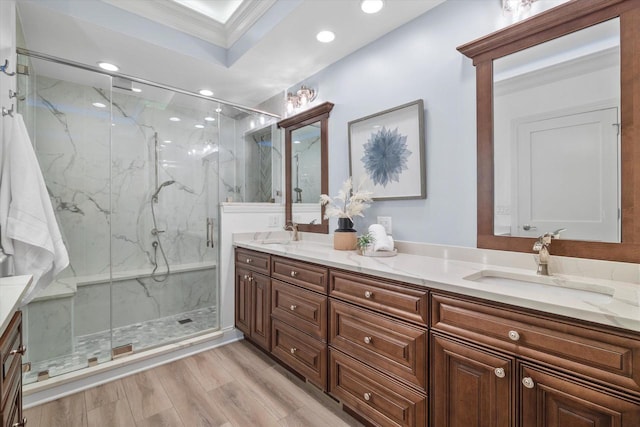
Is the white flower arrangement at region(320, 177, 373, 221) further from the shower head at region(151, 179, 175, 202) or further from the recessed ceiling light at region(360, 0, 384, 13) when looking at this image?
the shower head at region(151, 179, 175, 202)

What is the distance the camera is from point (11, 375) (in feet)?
2.92

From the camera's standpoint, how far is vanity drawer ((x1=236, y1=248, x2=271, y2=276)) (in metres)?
2.26

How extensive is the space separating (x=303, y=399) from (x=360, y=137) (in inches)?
73.3

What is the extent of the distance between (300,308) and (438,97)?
1601 millimetres

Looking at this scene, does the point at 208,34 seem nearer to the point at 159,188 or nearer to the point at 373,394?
the point at 159,188

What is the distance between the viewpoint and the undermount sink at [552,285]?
1129 millimetres

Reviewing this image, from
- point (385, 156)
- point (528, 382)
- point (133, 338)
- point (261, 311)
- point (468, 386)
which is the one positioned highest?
point (385, 156)

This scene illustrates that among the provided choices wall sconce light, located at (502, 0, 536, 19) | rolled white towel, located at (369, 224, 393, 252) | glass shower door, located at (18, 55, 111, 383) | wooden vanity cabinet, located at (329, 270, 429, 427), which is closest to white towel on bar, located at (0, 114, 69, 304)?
glass shower door, located at (18, 55, 111, 383)

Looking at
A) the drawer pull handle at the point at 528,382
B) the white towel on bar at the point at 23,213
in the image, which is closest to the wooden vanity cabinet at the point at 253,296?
the white towel on bar at the point at 23,213

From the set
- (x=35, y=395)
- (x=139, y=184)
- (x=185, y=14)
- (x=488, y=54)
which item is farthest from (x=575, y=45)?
(x=35, y=395)

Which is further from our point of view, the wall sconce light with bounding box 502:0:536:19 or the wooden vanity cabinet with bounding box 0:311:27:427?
the wall sconce light with bounding box 502:0:536:19

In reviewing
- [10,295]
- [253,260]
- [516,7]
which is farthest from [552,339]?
[253,260]

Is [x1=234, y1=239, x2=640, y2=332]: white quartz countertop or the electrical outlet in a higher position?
the electrical outlet

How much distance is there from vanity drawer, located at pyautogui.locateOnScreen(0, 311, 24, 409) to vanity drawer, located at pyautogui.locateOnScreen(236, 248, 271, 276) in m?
1.38
